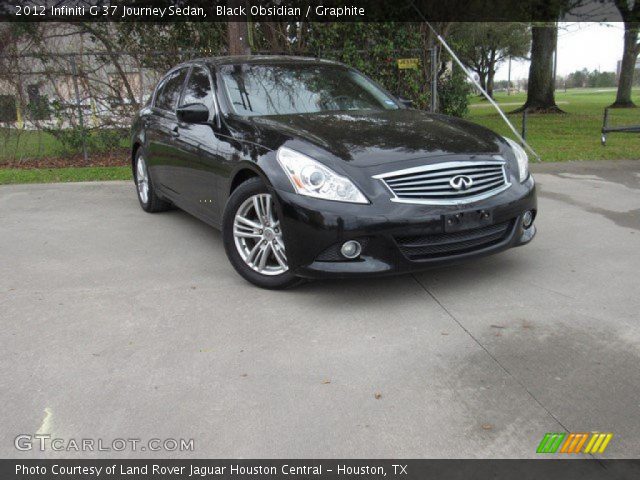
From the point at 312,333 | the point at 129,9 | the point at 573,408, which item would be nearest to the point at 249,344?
the point at 312,333

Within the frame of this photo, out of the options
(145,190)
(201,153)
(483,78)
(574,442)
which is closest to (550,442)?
(574,442)

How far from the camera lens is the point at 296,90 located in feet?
17.2

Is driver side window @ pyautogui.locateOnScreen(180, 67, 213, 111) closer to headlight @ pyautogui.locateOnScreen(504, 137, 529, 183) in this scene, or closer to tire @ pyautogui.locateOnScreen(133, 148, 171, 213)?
tire @ pyautogui.locateOnScreen(133, 148, 171, 213)

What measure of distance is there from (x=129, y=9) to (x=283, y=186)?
9.40m

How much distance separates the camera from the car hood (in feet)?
13.3

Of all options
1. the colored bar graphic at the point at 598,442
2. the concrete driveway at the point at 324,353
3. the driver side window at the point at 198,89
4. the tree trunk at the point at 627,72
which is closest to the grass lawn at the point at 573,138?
the concrete driveway at the point at 324,353

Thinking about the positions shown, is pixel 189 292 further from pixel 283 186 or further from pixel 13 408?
pixel 13 408

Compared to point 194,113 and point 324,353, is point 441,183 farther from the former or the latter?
point 194,113

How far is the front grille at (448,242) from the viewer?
3.90 meters

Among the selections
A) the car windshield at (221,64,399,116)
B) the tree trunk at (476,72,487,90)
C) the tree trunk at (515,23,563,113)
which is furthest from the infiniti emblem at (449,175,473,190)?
the tree trunk at (476,72,487,90)

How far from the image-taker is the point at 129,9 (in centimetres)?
1170

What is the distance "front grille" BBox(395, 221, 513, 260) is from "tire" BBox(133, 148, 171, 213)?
12.2 ft

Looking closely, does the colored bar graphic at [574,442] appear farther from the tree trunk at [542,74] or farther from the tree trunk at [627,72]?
the tree trunk at [627,72]
